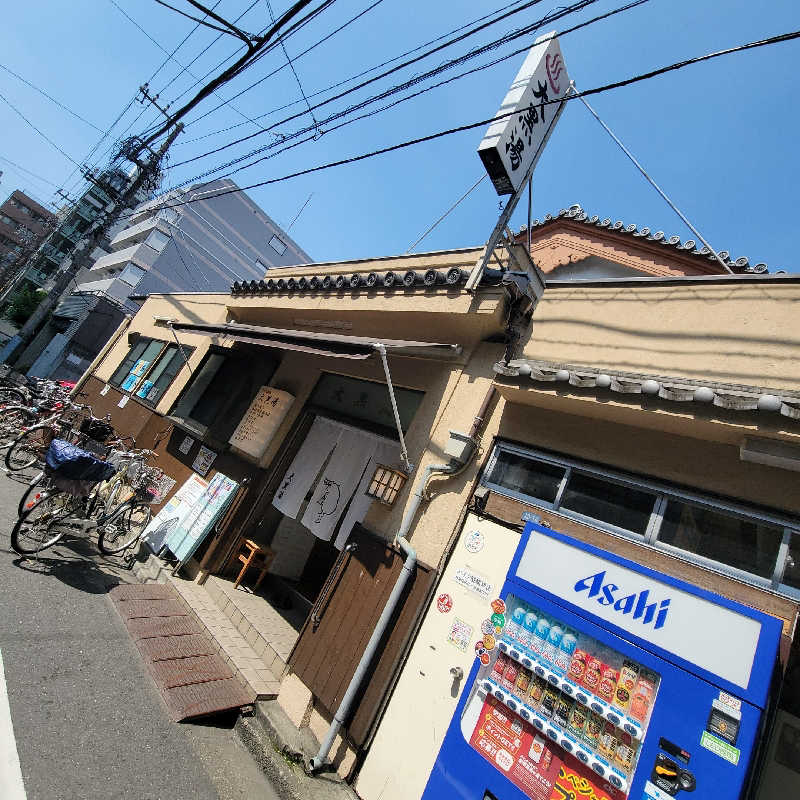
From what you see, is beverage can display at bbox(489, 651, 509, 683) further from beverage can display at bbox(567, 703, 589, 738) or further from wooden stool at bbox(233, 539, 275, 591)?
wooden stool at bbox(233, 539, 275, 591)

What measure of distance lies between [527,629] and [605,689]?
0.72 m

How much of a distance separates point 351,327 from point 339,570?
4.52 meters

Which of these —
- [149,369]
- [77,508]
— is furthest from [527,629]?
[149,369]

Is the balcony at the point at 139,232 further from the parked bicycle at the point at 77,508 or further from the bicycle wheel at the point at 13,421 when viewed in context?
the parked bicycle at the point at 77,508

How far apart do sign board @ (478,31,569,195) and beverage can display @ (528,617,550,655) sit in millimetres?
5070

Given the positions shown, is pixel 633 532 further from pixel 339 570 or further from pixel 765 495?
pixel 339 570

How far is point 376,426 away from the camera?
744 centimetres

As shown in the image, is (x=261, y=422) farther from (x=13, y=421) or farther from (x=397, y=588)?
(x=13, y=421)

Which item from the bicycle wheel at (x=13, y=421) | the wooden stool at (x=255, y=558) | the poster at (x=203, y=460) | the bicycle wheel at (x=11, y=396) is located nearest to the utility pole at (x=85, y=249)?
the bicycle wheel at (x=11, y=396)

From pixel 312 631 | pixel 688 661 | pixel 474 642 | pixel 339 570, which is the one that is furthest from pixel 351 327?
pixel 688 661

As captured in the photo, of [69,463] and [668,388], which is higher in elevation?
[668,388]

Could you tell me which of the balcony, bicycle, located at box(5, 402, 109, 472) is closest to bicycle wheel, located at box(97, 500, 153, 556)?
bicycle, located at box(5, 402, 109, 472)

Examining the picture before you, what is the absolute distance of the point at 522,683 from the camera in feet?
12.0

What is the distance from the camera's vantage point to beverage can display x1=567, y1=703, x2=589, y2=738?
129 inches
